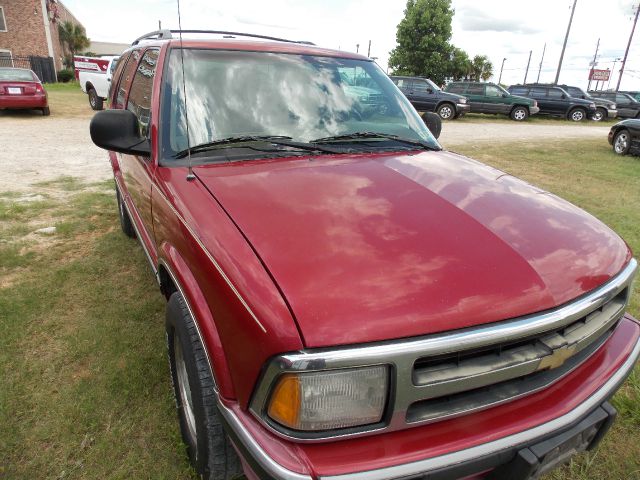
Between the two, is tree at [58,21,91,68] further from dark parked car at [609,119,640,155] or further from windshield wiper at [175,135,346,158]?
windshield wiper at [175,135,346,158]

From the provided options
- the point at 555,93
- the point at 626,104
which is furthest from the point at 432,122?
the point at 626,104

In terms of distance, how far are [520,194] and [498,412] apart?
3.69 feet

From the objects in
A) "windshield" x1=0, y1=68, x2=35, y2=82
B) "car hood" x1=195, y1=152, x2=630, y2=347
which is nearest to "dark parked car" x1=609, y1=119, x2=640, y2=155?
"car hood" x1=195, y1=152, x2=630, y2=347

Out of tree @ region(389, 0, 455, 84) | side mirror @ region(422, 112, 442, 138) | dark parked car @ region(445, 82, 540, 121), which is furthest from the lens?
tree @ region(389, 0, 455, 84)

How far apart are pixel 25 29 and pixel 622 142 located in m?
32.4

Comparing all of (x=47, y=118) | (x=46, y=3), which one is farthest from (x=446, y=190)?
(x=46, y=3)

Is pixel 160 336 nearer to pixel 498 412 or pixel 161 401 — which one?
pixel 161 401

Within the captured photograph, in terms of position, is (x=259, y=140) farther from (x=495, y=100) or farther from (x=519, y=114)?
(x=519, y=114)

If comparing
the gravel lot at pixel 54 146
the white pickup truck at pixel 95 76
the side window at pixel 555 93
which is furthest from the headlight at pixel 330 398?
the side window at pixel 555 93

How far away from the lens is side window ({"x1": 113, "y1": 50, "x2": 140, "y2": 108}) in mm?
3480

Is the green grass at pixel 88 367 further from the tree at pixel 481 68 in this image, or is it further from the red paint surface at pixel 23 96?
the tree at pixel 481 68

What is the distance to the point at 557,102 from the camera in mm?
21531

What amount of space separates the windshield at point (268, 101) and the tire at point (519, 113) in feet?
62.8

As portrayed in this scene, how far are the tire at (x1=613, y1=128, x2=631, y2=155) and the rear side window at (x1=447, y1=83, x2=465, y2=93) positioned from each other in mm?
9780
